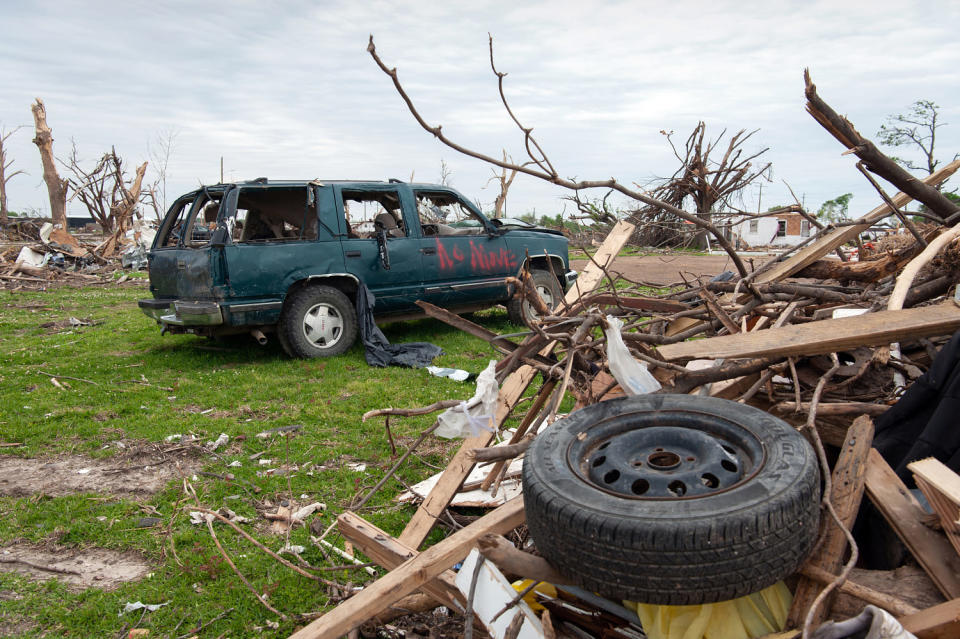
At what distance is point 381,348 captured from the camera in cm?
738

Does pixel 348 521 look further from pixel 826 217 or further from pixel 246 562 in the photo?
pixel 826 217

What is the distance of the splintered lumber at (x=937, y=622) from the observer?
5.34 feet

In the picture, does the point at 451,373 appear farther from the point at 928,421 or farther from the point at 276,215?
the point at 928,421

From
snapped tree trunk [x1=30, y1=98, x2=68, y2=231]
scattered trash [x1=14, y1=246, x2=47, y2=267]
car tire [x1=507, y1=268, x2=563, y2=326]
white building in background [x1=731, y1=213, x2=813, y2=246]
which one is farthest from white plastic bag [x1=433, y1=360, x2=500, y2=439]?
white building in background [x1=731, y1=213, x2=813, y2=246]

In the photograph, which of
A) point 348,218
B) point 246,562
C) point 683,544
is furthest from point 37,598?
point 348,218

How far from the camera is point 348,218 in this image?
795 cm

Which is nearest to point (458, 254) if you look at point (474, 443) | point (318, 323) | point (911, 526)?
point (318, 323)

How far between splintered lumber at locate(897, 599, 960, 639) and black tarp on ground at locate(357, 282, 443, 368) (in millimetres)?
5674

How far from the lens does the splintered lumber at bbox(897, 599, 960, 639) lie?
163 centimetres

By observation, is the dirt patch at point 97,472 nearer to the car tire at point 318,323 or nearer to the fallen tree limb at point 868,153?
the car tire at point 318,323

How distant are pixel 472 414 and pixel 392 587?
0.87 m

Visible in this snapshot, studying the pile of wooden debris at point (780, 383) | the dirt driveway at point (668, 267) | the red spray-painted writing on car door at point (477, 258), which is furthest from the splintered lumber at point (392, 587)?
the dirt driveway at point (668, 267)

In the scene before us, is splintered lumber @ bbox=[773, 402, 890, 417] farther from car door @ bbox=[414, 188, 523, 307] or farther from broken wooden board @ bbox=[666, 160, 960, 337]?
car door @ bbox=[414, 188, 523, 307]

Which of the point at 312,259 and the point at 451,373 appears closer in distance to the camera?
the point at 451,373
